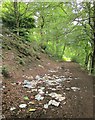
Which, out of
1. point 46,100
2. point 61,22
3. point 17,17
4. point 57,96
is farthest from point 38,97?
point 17,17

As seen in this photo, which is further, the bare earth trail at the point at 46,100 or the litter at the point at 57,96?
the litter at the point at 57,96

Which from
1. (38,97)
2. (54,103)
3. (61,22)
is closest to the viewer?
(54,103)

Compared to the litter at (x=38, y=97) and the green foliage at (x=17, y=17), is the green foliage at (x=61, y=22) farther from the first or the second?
the litter at (x=38, y=97)

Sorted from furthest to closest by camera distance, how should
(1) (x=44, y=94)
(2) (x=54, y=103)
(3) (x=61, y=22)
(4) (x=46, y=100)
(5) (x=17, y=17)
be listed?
1. (5) (x=17, y=17)
2. (3) (x=61, y=22)
3. (1) (x=44, y=94)
4. (4) (x=46, y=100)
5. (2) (x=54, y=103)

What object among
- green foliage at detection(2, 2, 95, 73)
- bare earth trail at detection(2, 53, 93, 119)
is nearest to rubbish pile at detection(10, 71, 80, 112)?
bare earth trail at detection(2, 53, 93, 119)

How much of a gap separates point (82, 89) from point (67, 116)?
69.6 inches

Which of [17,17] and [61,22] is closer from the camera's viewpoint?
[61,22]

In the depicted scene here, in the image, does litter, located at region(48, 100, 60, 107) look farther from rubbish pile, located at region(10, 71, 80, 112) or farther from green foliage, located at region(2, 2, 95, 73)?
green foliage, located at region(2, 2, 95, 73)

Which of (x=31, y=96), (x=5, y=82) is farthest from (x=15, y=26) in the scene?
(x=31, y=96)

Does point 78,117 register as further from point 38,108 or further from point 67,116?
point 38,108

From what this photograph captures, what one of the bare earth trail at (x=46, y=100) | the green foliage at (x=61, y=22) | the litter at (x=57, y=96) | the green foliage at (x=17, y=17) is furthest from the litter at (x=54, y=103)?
the green foliage at (x=17, y=17)

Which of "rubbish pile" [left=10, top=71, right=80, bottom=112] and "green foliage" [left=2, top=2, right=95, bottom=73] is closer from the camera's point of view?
"rubbish pile" [left=10, top=71, right=80, bottom=112]

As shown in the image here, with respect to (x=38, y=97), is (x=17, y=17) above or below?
above

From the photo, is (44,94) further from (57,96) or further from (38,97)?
(57,96)
